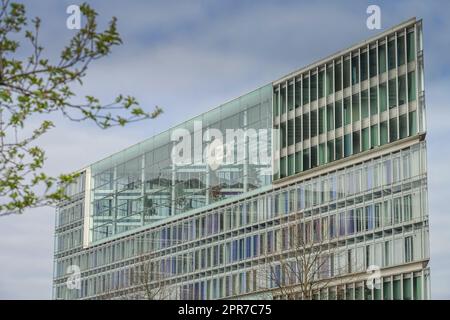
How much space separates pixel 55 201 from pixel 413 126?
7354 cm

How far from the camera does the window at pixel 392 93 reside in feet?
303

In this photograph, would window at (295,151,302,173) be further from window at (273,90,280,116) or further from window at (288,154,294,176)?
window at (273,90,280,116)

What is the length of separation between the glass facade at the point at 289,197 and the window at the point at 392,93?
3.8 inches

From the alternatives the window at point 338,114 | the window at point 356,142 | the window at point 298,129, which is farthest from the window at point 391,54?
the window at point 298,129

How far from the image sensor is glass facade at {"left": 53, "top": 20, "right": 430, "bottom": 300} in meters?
89.9

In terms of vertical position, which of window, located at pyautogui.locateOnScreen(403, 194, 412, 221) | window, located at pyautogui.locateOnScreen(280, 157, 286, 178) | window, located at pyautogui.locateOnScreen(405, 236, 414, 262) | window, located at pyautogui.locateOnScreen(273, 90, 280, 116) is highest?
window, located at pyautogui.locateOnScreen(273, 90, 280, 116)

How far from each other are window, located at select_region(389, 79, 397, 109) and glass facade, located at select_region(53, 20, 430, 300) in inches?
3.8

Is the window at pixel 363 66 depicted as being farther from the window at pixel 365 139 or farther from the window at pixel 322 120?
the window at pixel 322 120

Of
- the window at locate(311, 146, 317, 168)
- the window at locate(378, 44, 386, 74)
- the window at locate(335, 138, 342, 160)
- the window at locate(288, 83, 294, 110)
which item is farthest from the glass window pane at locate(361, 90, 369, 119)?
the window at locate(288, 83, 294, 110)

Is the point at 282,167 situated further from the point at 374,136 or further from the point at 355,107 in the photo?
the point at 374,136

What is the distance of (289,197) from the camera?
10225cm
